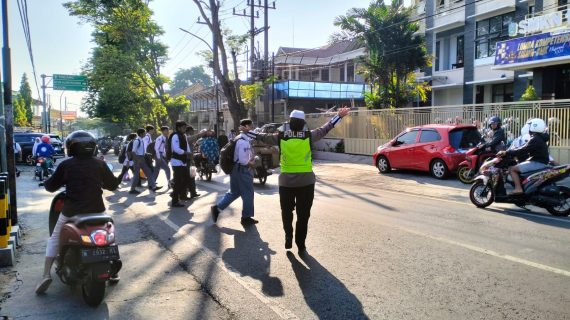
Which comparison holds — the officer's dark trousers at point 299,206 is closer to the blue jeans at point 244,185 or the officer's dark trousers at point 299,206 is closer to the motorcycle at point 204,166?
the blue jeans at point 244,185

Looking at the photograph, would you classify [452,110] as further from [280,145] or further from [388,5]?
[280,145]

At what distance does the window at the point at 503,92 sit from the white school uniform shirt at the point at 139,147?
19.0 metres

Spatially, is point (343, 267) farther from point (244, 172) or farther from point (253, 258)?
point (244, 172)

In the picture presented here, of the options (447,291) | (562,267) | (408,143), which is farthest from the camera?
(408,143)

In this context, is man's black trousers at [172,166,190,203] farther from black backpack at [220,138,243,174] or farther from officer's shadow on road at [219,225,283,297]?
officer's shadow on road at [219,225,283,297]

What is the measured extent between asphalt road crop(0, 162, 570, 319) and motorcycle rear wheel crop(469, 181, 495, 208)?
32cm

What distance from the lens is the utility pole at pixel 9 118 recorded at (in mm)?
7250

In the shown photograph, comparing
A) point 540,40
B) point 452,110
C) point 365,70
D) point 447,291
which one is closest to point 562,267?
point 447,291

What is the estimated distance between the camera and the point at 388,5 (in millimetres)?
23422

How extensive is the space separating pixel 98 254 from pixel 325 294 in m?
2.12

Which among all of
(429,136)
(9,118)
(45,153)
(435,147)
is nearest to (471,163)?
(435,147)

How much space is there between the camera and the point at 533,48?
18938 millimetres

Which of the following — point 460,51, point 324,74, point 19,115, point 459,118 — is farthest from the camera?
point 19,115

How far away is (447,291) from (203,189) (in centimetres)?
925
